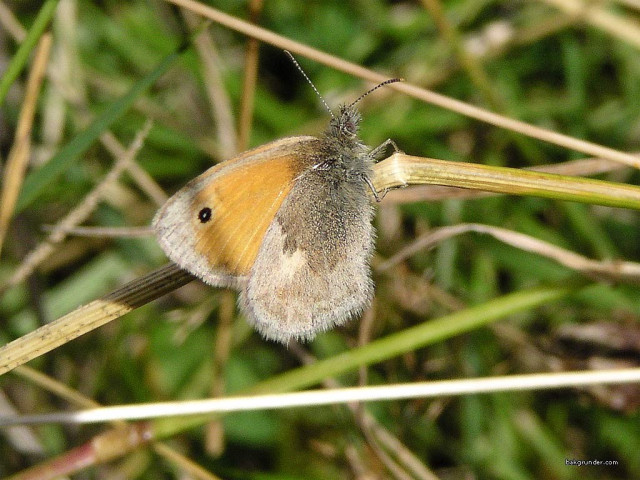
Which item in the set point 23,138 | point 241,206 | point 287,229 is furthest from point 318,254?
point 23,138

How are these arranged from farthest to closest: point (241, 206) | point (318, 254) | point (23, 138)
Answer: point (23, 138), point (318, 254), point (241, 206)

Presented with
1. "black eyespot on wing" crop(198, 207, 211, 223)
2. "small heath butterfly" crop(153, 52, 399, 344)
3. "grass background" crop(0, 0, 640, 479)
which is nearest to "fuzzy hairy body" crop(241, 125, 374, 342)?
"small heath butterfly" crop(153, 52, 399, 344)

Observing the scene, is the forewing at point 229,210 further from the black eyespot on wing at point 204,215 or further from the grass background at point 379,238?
the grass background at point 379,238

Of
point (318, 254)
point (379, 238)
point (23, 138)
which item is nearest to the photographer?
point (318, 254)

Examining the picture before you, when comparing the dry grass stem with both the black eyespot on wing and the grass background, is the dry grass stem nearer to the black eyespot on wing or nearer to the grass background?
the grass background

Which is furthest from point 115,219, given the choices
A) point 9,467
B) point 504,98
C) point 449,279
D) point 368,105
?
point 504,98

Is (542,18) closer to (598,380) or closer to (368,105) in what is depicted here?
(368,105)

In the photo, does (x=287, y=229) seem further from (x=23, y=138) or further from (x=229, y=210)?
(x=23, y=138)
